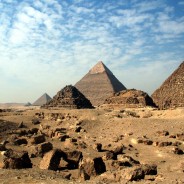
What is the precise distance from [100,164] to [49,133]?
29.5 feet

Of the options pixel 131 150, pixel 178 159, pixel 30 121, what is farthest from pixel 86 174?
pixel 30 121

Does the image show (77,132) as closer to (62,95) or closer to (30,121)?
(30,121)

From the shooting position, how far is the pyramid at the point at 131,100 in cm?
4707

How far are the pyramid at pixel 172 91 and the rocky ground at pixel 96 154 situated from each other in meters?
21.5

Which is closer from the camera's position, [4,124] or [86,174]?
[86,174]

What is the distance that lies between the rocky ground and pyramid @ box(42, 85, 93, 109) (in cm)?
2257

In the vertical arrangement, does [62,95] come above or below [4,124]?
above

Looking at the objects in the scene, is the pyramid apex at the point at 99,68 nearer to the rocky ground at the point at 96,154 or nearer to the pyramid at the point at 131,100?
the pyramid at the point at 131,100

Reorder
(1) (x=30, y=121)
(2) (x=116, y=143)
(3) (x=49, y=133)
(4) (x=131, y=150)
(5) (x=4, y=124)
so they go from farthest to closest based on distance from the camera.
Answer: (1) (x=30, y=121), (5) (x=4, y=124), (3) (x=49, y=133), (2) (x=116, y=143), (4) (x=131, y=150)

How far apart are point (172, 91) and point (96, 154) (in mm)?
34000

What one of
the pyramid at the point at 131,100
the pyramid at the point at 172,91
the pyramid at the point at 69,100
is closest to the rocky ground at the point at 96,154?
the pyramid at the point at 172,91

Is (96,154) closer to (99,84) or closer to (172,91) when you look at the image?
(172,91)

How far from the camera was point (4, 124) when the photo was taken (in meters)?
21.6

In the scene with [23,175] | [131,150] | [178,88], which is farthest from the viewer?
[178,88]
